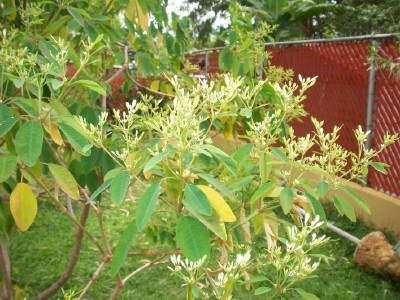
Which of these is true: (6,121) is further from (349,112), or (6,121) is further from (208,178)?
(349,112)

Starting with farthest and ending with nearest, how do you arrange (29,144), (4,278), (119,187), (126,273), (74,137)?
(126,273) → (4,278) → (74,137) → (29,144) → (119,187)

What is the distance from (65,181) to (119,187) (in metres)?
0.33

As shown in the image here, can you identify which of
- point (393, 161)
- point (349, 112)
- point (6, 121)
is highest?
point (6, 121)

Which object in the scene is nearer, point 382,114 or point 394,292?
point 394,292

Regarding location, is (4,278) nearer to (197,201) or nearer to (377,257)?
(197,201)

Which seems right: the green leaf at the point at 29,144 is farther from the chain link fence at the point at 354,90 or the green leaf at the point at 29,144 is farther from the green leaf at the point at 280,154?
the chain link fence at the point at 354,90

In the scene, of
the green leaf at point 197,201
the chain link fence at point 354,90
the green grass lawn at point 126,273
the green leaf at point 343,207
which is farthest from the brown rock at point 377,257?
the green leaf at point 197,201

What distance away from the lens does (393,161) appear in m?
4.84

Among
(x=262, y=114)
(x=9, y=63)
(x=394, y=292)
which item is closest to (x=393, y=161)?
(x=394, y=292)

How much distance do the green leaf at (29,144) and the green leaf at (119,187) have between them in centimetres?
23

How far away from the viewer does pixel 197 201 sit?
1.06 metres

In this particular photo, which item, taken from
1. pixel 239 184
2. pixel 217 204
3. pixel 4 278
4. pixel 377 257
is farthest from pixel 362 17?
pixel 217 204

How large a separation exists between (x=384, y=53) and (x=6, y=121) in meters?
4.07

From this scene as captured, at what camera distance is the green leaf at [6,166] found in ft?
4.41
